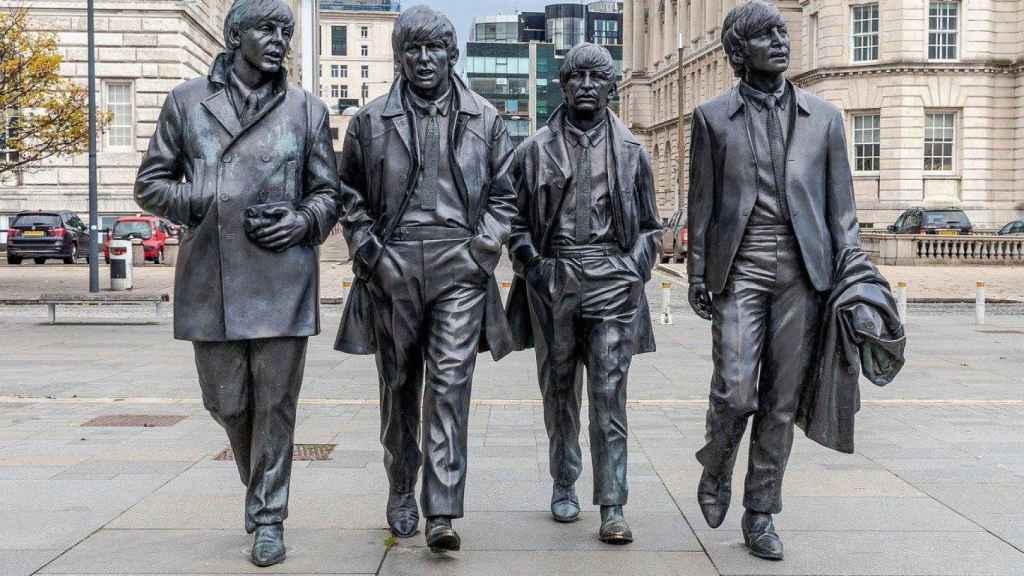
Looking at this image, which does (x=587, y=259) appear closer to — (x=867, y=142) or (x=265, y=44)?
(x=265, y=44)

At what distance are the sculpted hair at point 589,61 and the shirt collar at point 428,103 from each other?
1.99ft

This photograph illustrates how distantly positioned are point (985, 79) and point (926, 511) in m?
47.3

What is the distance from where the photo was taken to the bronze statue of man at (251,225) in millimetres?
5164

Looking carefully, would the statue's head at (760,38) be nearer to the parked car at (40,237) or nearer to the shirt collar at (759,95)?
the shirt collar at (759,95)

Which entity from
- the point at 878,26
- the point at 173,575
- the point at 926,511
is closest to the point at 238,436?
the point at 173,575

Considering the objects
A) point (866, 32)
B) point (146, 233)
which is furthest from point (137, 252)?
point (866, 32)

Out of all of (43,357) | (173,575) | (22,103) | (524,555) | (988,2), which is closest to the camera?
(173,575)

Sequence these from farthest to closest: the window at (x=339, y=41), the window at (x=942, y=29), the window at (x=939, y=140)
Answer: the window at (x=339, y=41)
the window at (x=939, y=140)
the window at (x=942, y=29)

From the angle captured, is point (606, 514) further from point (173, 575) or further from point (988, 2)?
point (988, 2)

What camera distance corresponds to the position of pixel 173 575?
195 inches

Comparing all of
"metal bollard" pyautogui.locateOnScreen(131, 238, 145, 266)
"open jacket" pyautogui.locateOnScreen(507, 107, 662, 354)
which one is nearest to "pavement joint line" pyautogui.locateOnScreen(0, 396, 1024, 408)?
"open jacket" pyautogui.locateOnScreen(507, 107, 662, 354)

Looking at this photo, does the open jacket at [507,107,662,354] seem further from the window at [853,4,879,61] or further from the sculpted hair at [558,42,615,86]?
the window at [853,4,879,61]

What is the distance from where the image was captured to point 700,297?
5.62 meters

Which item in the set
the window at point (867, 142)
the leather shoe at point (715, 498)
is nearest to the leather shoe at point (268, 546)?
the leather shoe at point (715, 498)
